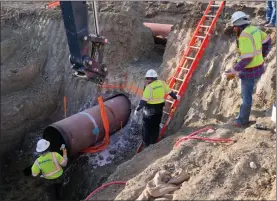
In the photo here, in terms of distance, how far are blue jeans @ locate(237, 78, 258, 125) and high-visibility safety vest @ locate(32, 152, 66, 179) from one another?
12.9 feet

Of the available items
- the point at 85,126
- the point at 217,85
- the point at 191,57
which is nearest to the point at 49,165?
the point at 85,126

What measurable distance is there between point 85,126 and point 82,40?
2321 mm

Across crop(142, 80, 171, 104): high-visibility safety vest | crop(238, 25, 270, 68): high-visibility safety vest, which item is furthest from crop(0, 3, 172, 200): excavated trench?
crop(238, 25, 270, 68): high-visibility safety vest

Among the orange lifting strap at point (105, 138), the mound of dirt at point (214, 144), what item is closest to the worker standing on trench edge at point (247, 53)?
the mound of dirt at point (214, 144)

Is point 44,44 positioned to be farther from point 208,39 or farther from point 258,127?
point 258,127

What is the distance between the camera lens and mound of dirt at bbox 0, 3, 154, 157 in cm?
1084

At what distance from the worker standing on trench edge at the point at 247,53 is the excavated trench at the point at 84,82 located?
811 millimetres

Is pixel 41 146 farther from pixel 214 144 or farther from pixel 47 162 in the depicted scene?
pixel 214 144

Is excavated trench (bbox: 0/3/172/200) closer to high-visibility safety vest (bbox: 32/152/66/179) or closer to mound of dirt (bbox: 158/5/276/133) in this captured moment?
high-visibility safety vest (bbox: 32/152/66/179)

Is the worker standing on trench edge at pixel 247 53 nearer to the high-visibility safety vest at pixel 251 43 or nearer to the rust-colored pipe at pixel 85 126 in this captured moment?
the high-visibility safety vest at pixel 251 43

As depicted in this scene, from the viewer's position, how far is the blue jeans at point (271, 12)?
7.75 meters

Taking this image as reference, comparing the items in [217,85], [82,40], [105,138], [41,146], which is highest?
[82,40]

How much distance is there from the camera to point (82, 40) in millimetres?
6840

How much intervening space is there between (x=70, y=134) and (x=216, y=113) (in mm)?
3452
